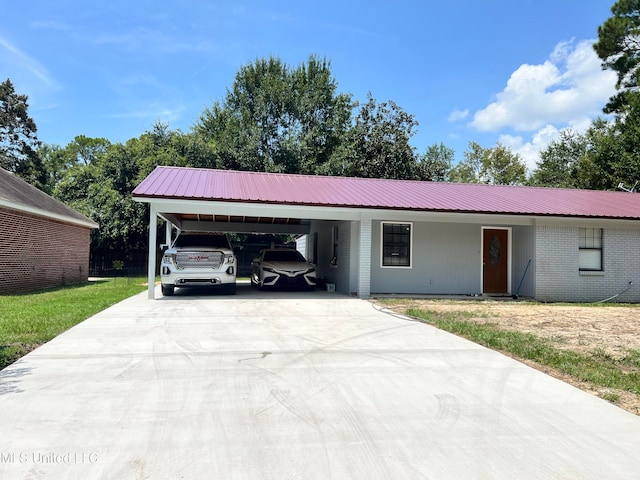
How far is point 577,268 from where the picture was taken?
14773mm

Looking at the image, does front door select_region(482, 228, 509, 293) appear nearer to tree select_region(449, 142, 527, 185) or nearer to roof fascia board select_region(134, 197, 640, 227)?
roof fascia board select_region(134, 197, 640, 227)

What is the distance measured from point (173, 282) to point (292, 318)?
15.5 feet

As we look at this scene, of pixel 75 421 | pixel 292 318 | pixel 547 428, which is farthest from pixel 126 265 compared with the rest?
pixel 547 428

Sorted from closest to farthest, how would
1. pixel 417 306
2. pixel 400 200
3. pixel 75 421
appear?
pixel 75 421
pixel 417 306
pixel 400 200

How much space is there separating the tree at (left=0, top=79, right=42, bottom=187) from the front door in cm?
3530

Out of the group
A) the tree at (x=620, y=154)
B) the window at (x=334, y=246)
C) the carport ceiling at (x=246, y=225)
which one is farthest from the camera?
the tree at (x=620, y=154)

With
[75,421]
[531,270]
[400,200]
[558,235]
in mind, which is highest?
[400,200]

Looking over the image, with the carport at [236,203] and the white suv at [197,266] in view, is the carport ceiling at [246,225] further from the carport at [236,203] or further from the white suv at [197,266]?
the white suv at [197,266]

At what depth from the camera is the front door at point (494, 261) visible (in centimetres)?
1556

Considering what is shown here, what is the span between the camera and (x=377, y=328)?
28.1ft

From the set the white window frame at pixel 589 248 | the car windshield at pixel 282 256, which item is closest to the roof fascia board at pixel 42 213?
the car windshield at pixel 282 256

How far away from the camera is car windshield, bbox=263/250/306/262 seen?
16.2 meters

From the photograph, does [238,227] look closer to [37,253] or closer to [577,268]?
[37,253]

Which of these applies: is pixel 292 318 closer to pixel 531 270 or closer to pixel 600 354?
pixel 600 354
